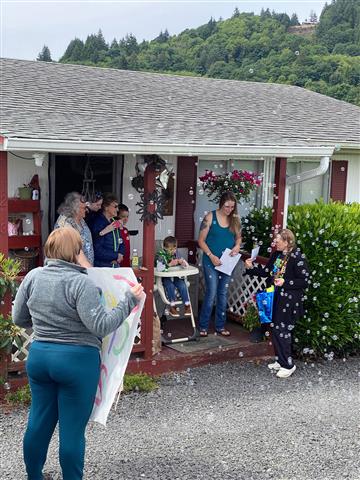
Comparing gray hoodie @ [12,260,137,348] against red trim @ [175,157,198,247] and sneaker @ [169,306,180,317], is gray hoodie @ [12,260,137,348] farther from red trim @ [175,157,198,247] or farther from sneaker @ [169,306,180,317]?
red trim @ [175,157,198,247]

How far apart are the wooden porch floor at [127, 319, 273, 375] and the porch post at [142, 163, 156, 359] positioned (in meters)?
0.15

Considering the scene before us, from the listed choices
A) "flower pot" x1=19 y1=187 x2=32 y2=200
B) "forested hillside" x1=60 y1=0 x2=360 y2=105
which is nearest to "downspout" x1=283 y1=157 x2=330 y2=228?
"flower pot" x1=19 y1=187 x2=32 y2=200

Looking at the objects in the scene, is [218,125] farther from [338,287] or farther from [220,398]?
[220,398]

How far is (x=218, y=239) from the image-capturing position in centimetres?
802

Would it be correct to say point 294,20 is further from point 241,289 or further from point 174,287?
point 174,287

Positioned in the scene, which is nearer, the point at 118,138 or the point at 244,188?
the point at 118,138

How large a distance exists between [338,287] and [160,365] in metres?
2.32

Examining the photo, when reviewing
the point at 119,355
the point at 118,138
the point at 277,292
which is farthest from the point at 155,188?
the point at 119,355

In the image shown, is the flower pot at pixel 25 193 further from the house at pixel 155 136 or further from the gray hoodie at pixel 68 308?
the gray hoodie at pixel 68 308

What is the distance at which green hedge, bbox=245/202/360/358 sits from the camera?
7.78 m

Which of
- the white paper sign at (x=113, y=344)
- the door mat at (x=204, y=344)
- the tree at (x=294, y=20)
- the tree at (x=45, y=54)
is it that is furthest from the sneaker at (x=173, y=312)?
the tree at (x=45, y=54)

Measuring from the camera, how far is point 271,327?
7.47 m

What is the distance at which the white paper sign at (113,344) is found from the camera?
14.7 ft

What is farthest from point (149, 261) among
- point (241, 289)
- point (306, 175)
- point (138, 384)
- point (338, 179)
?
point (338, 179)
